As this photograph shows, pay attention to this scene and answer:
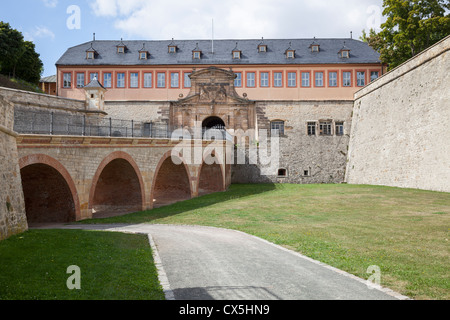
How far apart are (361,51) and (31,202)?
136ft

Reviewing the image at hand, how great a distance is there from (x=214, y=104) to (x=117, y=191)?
21.6 meters

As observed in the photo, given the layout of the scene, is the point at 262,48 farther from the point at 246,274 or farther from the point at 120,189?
the point at 246,274

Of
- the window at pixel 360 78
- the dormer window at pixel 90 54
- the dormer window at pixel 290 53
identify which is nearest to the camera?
the window at pixel 360 78

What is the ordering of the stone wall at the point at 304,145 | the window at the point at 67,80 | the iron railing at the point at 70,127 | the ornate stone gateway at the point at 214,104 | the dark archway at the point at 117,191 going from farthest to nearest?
the window at the point at 67,80, the ornate stone gateway at the point at 214,104, the stone wall at the point at 304,145, the dark archway at the point at 117,191, the iron railing at the point at 70,127

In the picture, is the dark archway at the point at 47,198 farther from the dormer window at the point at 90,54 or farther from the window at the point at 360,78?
the window at the point at 360,78

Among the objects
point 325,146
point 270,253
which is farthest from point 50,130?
point 325,146

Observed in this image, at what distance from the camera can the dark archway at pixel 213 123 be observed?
46.1 meters

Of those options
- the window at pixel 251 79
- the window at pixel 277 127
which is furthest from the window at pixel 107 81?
the window at pixel 277 127

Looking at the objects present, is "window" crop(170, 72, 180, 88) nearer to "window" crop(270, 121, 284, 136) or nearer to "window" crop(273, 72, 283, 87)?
"window" crop(273, 72, 283, 87)

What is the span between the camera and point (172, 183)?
1294 inches

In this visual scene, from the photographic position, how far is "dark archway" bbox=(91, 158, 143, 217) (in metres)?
24.3

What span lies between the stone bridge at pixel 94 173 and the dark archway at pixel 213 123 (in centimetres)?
1401
